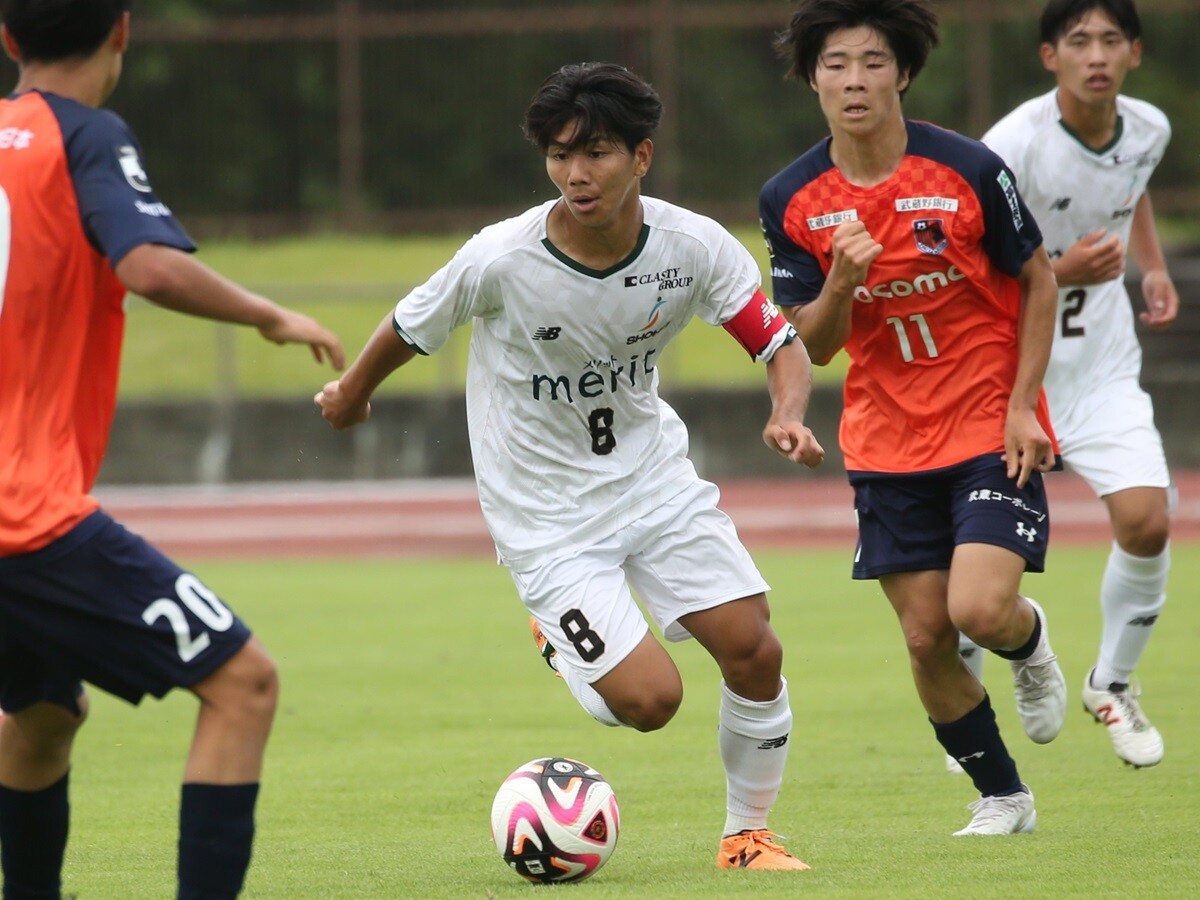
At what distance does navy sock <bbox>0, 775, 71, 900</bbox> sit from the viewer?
4258 millimetres

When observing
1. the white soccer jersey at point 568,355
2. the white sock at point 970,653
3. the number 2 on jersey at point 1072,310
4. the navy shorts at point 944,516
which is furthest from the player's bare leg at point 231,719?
the number 2 on jersey at point 1072,310

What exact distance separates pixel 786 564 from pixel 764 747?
916 cm

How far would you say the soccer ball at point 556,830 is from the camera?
500 centimetres

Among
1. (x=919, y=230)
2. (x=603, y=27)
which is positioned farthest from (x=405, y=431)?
(x=919, y=230)

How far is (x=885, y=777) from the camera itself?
6559 mm

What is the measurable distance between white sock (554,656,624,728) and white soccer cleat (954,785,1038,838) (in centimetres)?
108

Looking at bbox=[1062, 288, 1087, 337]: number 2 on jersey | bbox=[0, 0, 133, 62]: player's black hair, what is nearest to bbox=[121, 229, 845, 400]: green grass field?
bbox=[1062, 288, 1087, 337]: number 2 on jersey

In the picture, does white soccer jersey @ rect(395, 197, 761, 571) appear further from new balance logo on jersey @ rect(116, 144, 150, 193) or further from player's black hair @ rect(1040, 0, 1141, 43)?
player's black hair @ rect(1040, 0, 1141, 43)

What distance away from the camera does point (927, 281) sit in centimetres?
566

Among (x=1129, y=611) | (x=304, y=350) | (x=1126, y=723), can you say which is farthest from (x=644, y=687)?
(x=304, y=350)

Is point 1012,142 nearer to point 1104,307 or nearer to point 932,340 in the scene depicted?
point 1104,307

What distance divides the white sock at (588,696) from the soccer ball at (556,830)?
31 centimetres

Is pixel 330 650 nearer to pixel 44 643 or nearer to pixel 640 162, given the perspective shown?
pixel 640 162

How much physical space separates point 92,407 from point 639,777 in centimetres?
333
